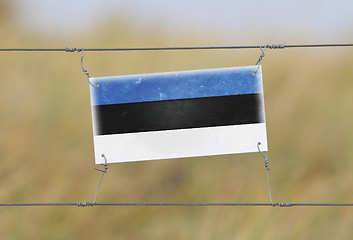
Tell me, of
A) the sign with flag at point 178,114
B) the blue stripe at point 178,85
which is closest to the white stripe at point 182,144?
the sign with flag at point 178,114

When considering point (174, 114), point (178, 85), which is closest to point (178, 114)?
point (174, 114)

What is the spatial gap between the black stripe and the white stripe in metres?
0.04

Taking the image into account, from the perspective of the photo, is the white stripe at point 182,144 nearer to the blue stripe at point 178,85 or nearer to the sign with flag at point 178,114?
the sign with flag at point 178,114

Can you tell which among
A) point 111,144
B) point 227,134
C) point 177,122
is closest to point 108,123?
point 111,144

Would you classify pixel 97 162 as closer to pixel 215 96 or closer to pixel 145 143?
pixel 145 143

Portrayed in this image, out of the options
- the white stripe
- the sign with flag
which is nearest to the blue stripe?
the sign with flag

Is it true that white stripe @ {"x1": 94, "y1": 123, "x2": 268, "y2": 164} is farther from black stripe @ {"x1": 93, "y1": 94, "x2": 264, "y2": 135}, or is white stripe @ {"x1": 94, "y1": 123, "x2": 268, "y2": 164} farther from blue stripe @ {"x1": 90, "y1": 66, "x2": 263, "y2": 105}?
blue stripe @ {"x1": 90, "y1": 66, "x2": 263, "y2": 105}

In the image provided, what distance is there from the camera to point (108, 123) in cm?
318

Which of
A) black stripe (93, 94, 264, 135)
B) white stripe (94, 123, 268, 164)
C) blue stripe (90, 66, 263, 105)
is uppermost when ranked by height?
blue stripe (90, 66, 263, 105)

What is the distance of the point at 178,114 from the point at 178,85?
5.0 inches

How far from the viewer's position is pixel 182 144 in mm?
3164

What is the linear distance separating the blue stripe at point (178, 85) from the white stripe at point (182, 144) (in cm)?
16

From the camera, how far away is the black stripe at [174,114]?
318 cm

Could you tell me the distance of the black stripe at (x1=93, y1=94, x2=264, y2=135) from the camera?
3178 millimetres
